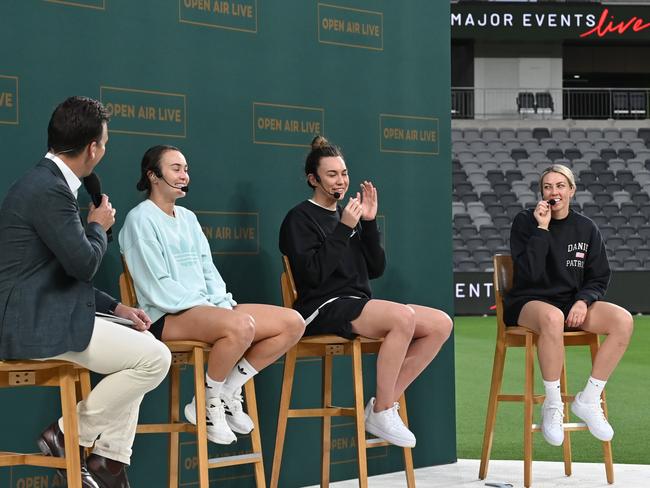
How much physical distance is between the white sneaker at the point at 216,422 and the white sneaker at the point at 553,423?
5.47 feet

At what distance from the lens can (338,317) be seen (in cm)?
462

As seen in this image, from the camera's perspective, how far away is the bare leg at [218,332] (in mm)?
4023

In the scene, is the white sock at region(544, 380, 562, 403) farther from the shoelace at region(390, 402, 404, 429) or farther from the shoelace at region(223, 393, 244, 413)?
the shoelace at region(223, 393, 244, 413)

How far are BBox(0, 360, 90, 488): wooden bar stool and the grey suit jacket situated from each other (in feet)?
0.28

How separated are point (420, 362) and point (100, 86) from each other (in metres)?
1.85

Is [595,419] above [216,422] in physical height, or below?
below

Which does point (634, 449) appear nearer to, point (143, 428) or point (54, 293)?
point (143, 428)

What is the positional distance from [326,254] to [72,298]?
1.51 metres

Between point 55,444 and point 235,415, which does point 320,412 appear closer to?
point 235,415

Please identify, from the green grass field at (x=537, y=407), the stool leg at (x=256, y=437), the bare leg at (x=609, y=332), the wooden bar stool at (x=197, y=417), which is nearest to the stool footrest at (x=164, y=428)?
the wooden bar stool at (x=197, y=417)

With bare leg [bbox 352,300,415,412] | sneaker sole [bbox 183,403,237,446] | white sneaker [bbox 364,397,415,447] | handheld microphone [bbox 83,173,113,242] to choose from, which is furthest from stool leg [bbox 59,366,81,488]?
white sneaker [bbox 364,397,415,447]

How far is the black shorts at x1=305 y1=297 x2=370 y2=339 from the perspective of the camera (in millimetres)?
4598

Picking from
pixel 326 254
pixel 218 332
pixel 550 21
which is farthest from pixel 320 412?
pixel 550 21

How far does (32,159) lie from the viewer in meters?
4.21
